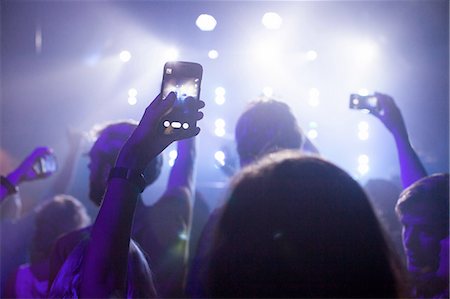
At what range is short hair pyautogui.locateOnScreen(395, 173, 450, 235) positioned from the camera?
4.53ft

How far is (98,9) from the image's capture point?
3.56 m

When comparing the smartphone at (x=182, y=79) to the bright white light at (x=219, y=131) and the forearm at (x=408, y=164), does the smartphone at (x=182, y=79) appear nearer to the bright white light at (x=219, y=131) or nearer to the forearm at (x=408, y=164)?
the forearm at (x=408, y=164)

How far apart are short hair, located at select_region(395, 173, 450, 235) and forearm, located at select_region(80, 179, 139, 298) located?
1.06 meters

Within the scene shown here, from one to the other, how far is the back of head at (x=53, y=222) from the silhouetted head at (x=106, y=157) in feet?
2.61

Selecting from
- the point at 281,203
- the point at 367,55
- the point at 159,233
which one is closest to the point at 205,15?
the point at 367,55

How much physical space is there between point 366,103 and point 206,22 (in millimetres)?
2009

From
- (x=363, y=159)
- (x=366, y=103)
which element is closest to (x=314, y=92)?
(x=363, y=159)

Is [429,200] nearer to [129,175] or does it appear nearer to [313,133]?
[129,175]

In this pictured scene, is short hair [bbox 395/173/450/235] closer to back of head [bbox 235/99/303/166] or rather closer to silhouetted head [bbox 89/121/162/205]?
back of head [bbox 235/99/303/166]

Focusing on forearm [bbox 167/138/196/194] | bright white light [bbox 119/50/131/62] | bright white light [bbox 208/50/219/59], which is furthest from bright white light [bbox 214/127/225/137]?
forearm [bbox 167/138/196/194]

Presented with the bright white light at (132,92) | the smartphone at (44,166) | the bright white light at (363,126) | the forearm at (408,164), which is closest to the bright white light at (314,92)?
the bright white light at (363,126)

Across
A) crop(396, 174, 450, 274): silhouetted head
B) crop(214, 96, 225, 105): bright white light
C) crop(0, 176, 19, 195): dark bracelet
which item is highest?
crop(214, 96, 225, 105): bright white light

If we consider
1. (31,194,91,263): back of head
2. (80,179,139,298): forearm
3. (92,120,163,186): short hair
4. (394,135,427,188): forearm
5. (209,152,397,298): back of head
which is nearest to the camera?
(209,152,397,298): back of head

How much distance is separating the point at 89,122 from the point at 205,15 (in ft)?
6.39
